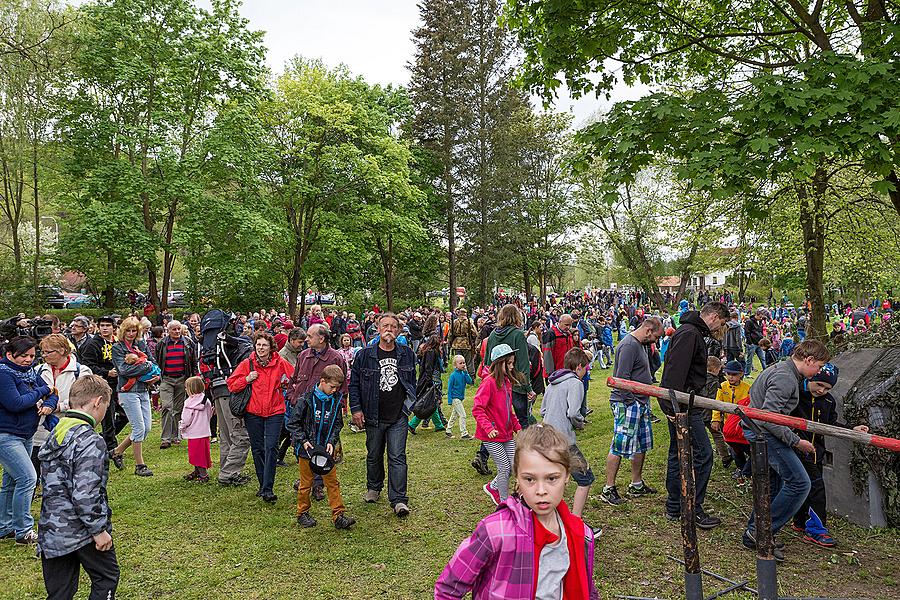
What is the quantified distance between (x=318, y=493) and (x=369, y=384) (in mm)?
1757

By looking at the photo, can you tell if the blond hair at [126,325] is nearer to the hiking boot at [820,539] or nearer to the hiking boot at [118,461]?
the hiking boot at [118,461]


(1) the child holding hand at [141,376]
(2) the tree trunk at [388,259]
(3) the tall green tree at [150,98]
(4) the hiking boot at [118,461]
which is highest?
(3) the tall green tree at [150,98]

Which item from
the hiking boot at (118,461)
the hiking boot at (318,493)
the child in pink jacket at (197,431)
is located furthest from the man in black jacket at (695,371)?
the hiking boot at (118,461)

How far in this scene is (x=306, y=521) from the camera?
6113mm

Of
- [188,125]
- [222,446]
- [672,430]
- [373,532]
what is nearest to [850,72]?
[672,430]

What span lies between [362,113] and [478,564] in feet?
92.6

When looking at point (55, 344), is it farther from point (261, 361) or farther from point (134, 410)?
point (134, 410)

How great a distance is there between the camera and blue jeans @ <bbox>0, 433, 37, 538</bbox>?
5.22 m

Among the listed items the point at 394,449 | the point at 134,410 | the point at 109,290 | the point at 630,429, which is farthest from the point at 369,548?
the point at 109,290

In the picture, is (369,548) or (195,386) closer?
(369,548)

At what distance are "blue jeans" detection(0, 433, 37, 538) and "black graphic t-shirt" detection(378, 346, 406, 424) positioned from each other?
10.8 feet

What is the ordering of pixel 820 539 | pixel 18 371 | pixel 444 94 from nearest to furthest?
pixel 18 371
pixel 820 539
pixel 444 94

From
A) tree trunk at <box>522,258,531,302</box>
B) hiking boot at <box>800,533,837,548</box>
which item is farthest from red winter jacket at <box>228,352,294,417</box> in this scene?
tree trunk at <box>522,258,531,302</box>

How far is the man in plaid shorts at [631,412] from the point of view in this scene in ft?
21.4
